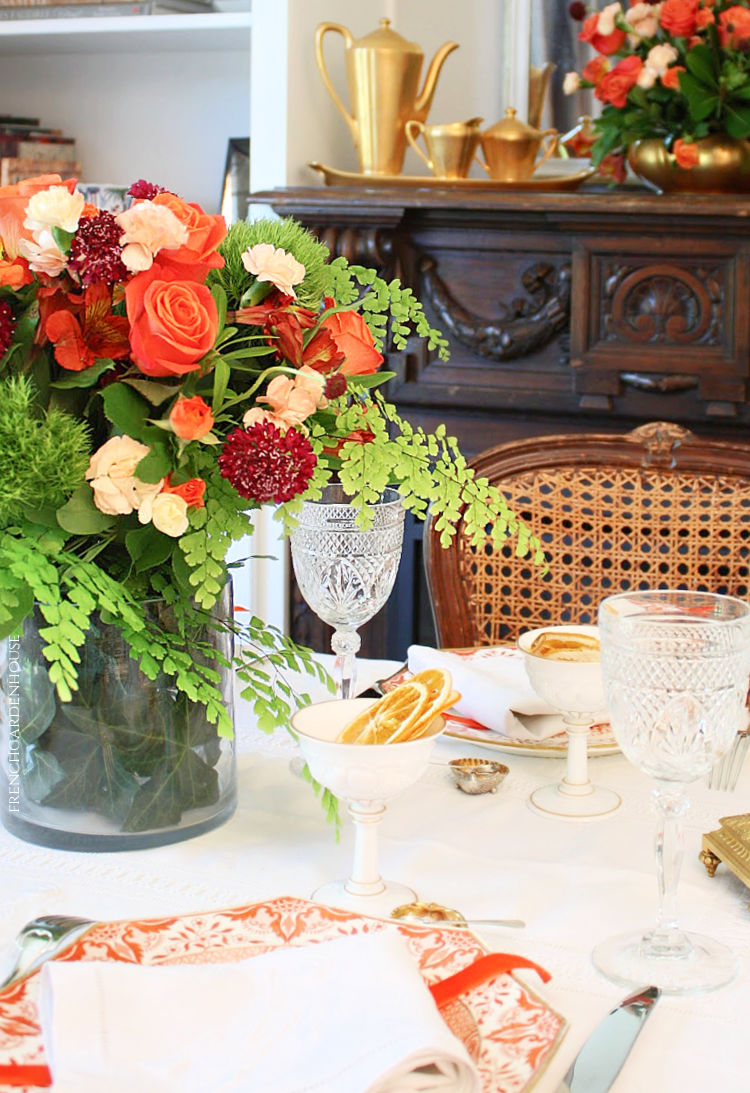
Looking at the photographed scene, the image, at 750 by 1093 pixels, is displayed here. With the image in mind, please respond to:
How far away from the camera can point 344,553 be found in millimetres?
951

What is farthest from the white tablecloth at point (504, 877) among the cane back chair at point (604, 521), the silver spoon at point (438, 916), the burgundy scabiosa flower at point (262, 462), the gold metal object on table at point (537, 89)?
the gold metal object on table at point (537, 89)

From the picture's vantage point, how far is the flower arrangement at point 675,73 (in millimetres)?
2066

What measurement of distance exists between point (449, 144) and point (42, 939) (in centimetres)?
187

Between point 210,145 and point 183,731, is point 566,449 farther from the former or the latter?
point 210,145

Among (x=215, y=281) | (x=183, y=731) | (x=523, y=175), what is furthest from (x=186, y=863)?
(x=523, y=175)

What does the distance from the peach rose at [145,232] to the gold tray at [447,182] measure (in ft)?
5.19

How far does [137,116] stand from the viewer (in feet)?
9.07

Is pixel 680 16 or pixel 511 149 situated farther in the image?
pixel 511 149

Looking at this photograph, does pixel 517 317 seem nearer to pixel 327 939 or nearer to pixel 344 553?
pixel 344 553

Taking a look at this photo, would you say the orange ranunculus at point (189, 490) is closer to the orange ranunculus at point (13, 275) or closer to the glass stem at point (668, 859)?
the orange ranunculus at point (13, 275)

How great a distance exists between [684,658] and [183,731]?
0.33m

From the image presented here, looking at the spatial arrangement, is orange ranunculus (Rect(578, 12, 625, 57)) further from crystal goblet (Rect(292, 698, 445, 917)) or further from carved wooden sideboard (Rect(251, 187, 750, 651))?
crystal goblet (Rect(292, 698, 445, 917))

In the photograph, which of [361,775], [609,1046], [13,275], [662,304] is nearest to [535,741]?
[361,775]

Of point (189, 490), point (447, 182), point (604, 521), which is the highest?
point (447, 182)
